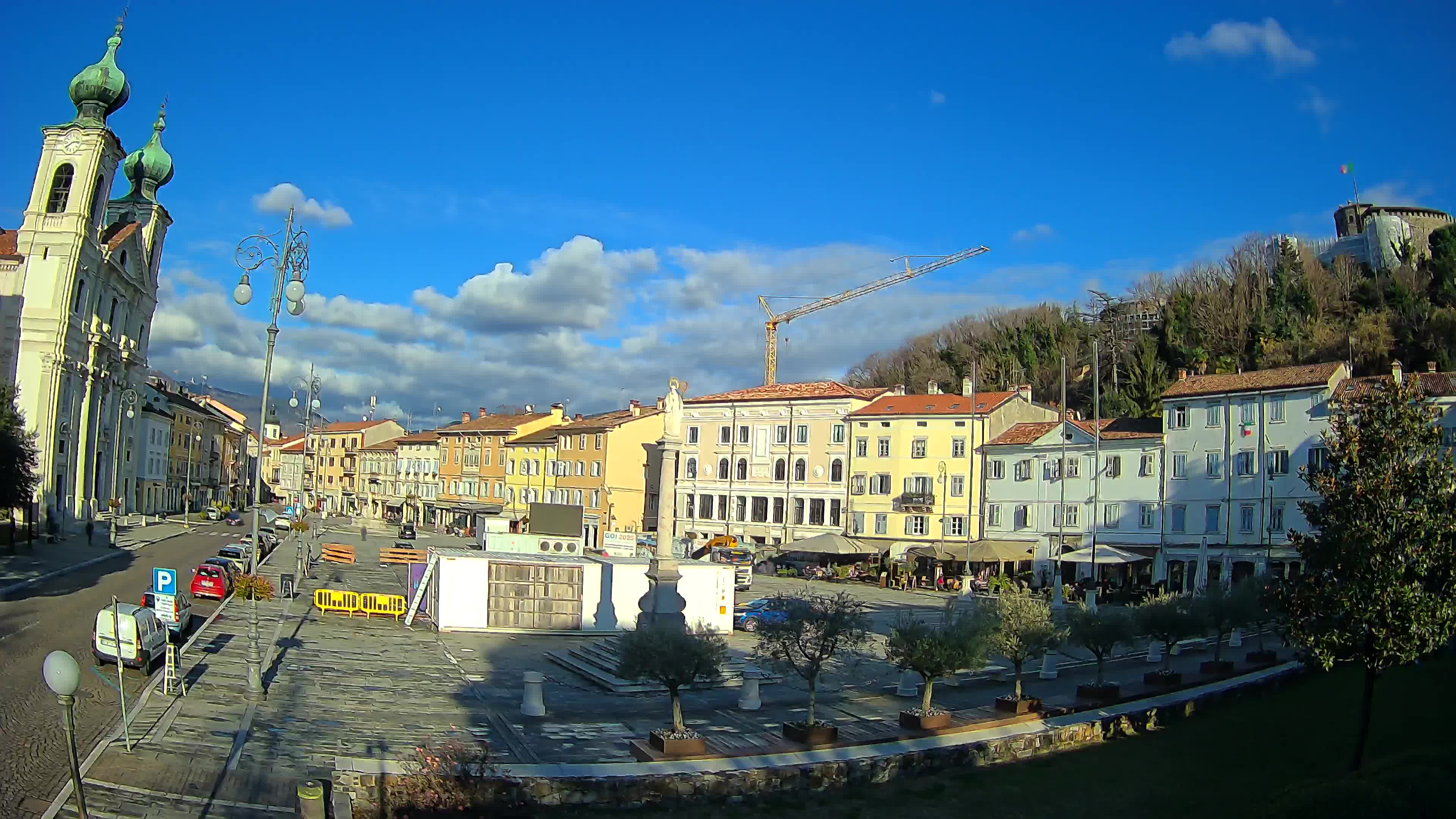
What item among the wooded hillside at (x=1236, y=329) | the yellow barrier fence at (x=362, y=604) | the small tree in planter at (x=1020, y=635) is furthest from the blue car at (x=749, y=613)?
the wooded hillside at (x=1236, y=329)

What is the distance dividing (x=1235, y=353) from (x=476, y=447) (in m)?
65.0

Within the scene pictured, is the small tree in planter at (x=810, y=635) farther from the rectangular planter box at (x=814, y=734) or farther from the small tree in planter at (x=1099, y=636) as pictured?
the small tree in planter at (x=1099, y=636)

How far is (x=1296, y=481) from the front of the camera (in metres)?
44.9

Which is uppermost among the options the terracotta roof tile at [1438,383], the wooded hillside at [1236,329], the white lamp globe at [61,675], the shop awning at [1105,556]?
the wooded hillside at [1236,329]

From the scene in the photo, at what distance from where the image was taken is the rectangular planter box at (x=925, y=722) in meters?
18.4

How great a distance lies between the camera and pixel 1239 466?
155 ft

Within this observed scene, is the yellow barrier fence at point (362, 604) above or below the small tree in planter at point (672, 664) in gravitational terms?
below

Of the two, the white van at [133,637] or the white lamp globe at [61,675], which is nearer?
the white lamp globe at [61,675]

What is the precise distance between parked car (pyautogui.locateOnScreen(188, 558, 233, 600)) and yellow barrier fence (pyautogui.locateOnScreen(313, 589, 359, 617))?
→ 4.25 meters

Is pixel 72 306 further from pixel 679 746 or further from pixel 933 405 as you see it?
pixel 679 746

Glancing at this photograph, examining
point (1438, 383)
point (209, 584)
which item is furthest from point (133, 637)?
point (1438, 383)

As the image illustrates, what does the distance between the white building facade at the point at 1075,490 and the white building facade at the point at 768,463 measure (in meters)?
10.6

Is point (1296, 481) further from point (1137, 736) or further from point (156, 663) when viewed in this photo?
point (156, 663)

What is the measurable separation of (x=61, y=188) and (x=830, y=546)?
53349mm
